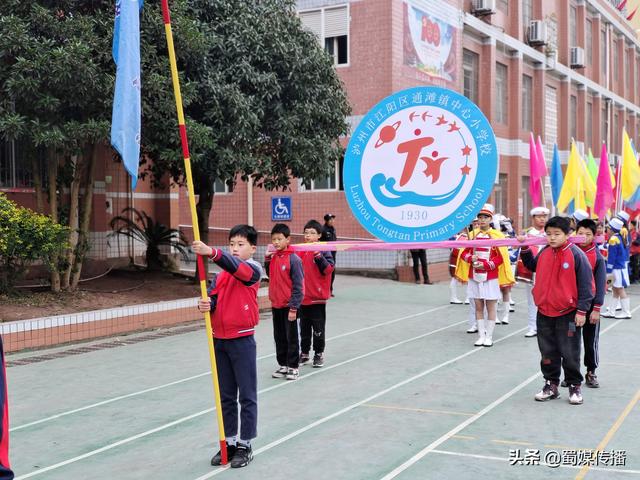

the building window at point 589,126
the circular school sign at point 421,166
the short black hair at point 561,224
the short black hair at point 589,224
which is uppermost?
the building window at point 589,126

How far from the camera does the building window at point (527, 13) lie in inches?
1165

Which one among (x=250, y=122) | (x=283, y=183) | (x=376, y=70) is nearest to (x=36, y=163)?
(x=250, y=122)

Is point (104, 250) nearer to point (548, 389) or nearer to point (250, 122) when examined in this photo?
point (250, 122)

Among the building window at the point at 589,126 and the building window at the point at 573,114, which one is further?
the building window at the point at 589,126

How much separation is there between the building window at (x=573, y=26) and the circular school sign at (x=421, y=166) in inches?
1254

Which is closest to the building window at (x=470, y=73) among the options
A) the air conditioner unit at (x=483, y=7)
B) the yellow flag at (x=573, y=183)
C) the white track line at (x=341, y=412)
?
the air conditioner unit at (x=483, y=7)

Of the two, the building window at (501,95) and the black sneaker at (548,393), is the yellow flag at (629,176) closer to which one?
the building window at (501,95)

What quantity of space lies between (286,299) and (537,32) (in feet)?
79.0

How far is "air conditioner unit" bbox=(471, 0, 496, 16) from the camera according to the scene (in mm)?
24922

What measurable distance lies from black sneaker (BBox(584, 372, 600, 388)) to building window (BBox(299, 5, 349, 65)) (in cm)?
1527

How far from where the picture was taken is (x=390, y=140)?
563 centimetres

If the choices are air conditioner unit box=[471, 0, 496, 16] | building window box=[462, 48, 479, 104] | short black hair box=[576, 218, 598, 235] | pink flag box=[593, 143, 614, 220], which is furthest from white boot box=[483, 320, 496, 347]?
air conditioner unit box=[471, 0, 496, 16]

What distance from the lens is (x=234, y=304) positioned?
5.74m

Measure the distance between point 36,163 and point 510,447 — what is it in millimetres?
9945
